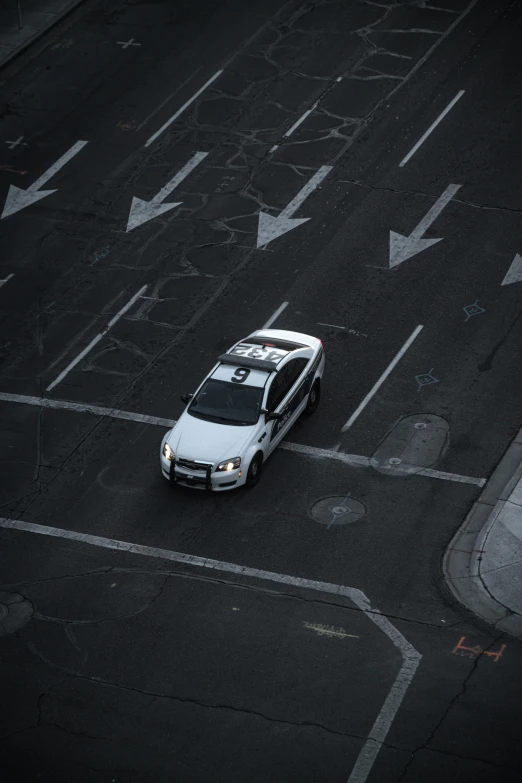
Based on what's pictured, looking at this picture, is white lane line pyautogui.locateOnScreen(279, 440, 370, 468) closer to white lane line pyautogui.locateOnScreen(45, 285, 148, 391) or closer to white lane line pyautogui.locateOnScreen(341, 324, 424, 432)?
white lane line pyautogui.locateOnScreen(341, 324, 424, 432)

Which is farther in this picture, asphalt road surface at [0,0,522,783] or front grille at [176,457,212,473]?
front grille at [176,457,212,473]

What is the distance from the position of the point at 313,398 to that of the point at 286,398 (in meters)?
1.33

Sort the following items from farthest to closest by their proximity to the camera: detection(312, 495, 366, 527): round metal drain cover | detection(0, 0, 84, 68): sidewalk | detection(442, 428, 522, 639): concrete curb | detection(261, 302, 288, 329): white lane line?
detection(0, 0, 84, 68): sidewalk
detection(261, 302, 288, 329): white lane line
detection(312, 495, 366, 527): round metal drain cover
detection(442, 428, 522, 639): concrete curb

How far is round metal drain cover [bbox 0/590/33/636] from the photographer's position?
54.2 ft

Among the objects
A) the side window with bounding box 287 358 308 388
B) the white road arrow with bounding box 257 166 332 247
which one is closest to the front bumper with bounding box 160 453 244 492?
the side window with bounding box 287 358 308 388

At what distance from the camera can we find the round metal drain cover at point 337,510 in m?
18.7

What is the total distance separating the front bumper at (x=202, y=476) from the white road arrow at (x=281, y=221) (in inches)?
367

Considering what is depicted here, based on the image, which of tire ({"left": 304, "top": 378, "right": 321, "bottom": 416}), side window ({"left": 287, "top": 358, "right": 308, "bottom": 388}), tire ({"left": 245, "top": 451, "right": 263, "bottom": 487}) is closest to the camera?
tire ({"left": 245, "top": 451, "right": 263, "bottom": 487})

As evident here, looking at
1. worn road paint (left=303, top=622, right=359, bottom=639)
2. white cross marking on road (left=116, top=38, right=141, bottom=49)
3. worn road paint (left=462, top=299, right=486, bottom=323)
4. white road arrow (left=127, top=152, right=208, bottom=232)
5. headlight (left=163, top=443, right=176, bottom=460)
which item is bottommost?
white road arrow (left=127, top=152, right=208, bottom=232)

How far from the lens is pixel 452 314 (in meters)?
24.2

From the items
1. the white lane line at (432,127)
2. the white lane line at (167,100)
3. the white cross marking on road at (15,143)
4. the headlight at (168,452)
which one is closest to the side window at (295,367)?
the headlight at (168,452)

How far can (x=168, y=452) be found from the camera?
19.3 m

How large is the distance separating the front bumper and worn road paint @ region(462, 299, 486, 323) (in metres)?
7.78

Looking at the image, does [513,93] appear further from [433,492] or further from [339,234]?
[433,492]
